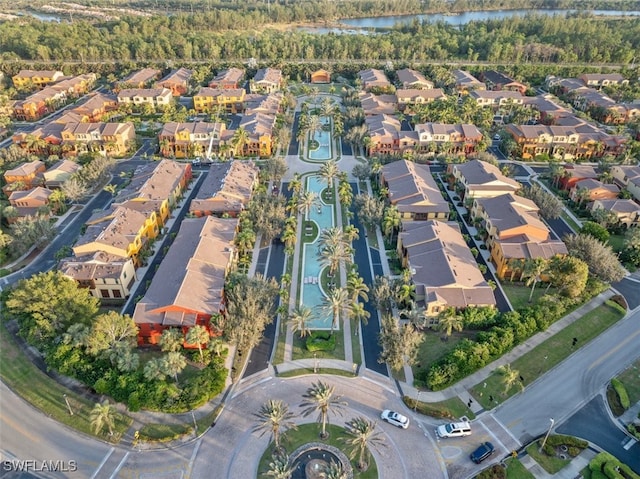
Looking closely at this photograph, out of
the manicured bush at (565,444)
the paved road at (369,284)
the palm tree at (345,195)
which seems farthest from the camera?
the palm tree at (345,195)

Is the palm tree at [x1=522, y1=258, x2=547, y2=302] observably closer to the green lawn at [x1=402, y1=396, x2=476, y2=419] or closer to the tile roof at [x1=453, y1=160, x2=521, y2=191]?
the green lawn at [x1=402, y1=396, x2=476, y2=419]

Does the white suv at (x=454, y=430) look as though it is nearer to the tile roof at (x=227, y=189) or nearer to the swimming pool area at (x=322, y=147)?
the tile roof at (x=227, y=189)

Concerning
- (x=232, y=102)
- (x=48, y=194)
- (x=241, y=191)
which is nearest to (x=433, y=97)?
(x=232, y=102)

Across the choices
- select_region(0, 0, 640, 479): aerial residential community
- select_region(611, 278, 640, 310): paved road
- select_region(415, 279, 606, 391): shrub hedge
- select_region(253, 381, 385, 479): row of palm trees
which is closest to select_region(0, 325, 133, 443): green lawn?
select_region(0, 0, 640, 479): aerial residential community

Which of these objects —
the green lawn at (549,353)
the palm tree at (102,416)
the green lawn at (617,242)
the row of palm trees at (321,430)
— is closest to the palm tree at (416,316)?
the green lawn at (549,353)
